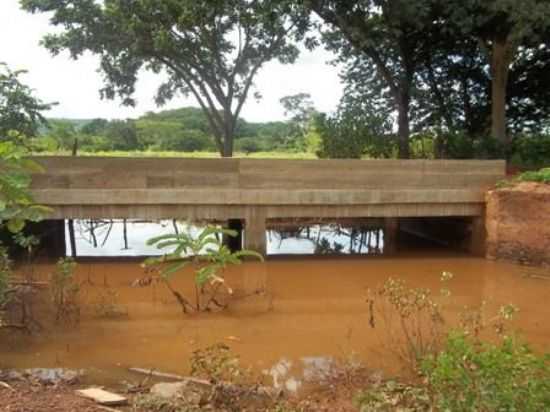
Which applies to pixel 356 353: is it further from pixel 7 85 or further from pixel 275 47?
pixel 275 47

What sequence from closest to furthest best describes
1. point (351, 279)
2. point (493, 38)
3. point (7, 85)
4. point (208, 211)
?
point (351, 279), point (208, 211), point (7, 85), point (493, 38)

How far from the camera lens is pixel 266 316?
8.55 meters

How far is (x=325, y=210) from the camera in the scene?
12.7m

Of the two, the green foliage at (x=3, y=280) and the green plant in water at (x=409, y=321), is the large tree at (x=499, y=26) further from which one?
the green foliage at (x=3, y=280)

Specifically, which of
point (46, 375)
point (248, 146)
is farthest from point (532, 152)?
point (248, 146)

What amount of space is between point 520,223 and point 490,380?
9639 millimetres

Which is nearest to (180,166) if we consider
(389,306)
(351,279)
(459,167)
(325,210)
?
(325,210)

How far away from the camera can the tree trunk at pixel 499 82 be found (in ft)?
59.9

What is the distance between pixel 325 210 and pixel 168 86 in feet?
55.2

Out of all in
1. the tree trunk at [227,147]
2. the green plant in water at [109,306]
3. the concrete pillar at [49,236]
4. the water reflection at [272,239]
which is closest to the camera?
the green plant in water at [109,306]

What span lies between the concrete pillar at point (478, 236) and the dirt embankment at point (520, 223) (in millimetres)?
297

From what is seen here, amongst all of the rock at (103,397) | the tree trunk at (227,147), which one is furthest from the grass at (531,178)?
the tree trunk at (227,147)

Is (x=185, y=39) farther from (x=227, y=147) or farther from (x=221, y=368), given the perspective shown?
(x=221, y=368)

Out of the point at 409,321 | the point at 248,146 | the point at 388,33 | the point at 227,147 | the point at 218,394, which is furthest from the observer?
the point at 248,146
